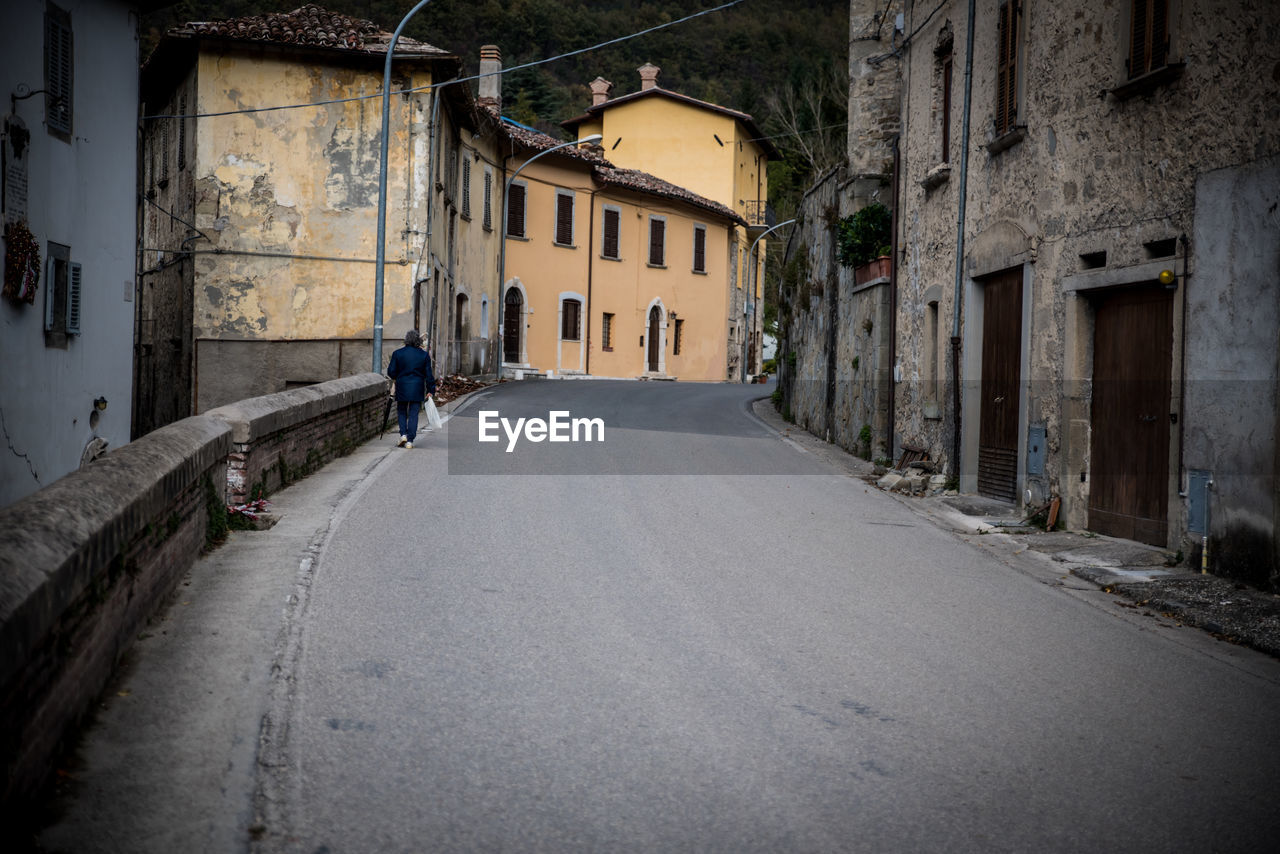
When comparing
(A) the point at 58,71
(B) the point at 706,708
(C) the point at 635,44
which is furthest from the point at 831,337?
(C) the point at 635,44

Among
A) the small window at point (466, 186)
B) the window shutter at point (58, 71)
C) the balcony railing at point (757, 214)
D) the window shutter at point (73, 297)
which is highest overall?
the balcony railing at point (757, 214)

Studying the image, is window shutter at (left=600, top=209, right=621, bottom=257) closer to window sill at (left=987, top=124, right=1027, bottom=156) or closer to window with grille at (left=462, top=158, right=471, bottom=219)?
window with grille at (left=462, top=158, right=471, bottom=219)

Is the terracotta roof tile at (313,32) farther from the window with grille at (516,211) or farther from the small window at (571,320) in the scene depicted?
the small window at (571,320)

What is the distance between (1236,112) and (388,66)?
54.4ft

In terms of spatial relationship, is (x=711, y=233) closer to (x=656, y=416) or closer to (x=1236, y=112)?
(x=656, y=416)

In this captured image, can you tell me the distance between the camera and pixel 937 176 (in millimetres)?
15367

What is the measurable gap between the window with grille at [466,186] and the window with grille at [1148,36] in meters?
23.9

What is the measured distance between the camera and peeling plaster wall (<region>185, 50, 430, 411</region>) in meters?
26.6

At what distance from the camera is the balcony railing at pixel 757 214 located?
5809cm

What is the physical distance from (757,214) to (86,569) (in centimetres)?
5640

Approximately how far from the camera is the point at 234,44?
86.2 ft

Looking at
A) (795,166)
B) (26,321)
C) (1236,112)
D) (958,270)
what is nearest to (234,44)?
(26,321)

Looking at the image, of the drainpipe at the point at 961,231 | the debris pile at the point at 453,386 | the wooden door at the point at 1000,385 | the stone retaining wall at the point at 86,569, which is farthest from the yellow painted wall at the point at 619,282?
the stone retaining wall at the point at 86,569

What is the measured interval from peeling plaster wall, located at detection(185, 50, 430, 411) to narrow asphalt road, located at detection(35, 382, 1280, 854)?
1803cm
